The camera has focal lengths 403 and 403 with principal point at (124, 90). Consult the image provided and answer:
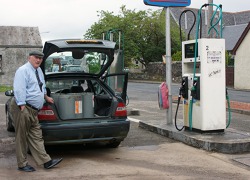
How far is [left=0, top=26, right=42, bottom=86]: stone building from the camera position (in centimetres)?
3234

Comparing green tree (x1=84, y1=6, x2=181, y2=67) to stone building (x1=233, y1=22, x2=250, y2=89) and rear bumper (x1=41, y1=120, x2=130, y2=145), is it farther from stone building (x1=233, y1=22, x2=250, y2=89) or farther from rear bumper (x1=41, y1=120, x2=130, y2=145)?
rear bumper (x1=41, y1=120, x2=130, y2=145)

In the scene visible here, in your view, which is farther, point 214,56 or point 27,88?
point 214,56

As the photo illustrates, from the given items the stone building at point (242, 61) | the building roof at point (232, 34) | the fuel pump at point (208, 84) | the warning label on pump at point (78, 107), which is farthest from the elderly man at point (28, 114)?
the building roof at point (232, 34)

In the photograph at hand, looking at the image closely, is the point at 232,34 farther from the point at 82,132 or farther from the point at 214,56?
the point at 82,132

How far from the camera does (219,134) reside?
832 centimetres

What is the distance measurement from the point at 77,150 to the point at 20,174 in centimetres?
188

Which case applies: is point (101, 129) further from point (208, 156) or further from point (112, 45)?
point (208, 156)

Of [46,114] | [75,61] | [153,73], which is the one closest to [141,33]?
[153,73]

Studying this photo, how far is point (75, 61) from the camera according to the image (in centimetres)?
923

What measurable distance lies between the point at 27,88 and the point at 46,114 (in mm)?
703

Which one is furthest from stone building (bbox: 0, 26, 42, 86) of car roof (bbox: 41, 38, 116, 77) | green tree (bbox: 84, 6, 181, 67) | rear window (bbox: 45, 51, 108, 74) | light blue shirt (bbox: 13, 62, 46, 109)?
light blue shirt (bbox: 13, 62, 46, 109)

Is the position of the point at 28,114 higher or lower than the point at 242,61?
lower

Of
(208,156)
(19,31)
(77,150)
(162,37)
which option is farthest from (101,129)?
(162,37)

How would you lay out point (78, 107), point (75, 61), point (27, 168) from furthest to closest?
point (75, 61)
point (78, 107)
point (27, 168)
